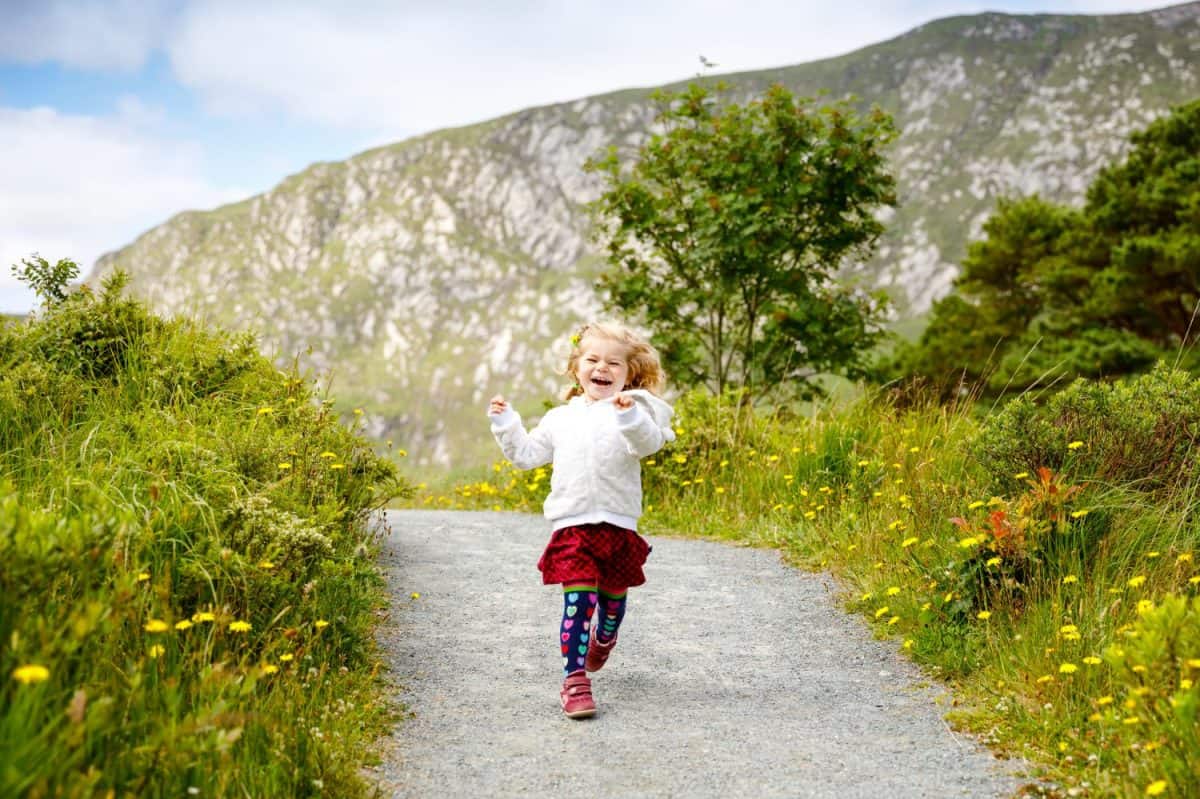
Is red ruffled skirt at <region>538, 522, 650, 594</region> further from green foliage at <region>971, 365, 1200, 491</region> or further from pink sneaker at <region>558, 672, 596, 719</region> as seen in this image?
green foliage at <region>971, 365, 1200, 491</region>

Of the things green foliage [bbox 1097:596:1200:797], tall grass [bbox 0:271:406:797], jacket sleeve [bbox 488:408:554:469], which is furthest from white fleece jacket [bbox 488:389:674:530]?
green foliage [bbox 1097:596:1200:797]

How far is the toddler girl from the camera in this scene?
14.4ft

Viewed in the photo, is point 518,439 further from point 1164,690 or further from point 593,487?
point 1164,690

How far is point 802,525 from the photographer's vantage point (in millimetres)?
7719

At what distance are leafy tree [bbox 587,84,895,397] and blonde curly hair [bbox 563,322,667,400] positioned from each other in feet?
28.8

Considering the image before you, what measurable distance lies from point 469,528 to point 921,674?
17.0ft

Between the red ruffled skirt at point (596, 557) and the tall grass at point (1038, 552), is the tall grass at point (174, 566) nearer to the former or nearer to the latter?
the red ruffled skirt at point (596, 557)

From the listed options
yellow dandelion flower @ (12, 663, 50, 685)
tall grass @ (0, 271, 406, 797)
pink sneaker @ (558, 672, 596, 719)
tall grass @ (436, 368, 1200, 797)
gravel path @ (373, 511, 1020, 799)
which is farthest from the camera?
pink sneaker @ (558, 672, 596, 719)

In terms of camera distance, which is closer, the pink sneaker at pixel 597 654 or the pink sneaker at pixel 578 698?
the pink sneaker at pixel 578 698

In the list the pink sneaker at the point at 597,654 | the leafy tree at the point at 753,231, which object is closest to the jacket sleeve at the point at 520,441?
the pink sneaker at the point at 597,654

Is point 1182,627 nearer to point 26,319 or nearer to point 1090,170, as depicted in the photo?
point 26,319

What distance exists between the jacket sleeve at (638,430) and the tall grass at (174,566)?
1.49m

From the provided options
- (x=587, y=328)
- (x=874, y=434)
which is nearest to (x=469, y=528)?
(x=874, y=434)

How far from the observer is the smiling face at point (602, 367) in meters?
4.74
